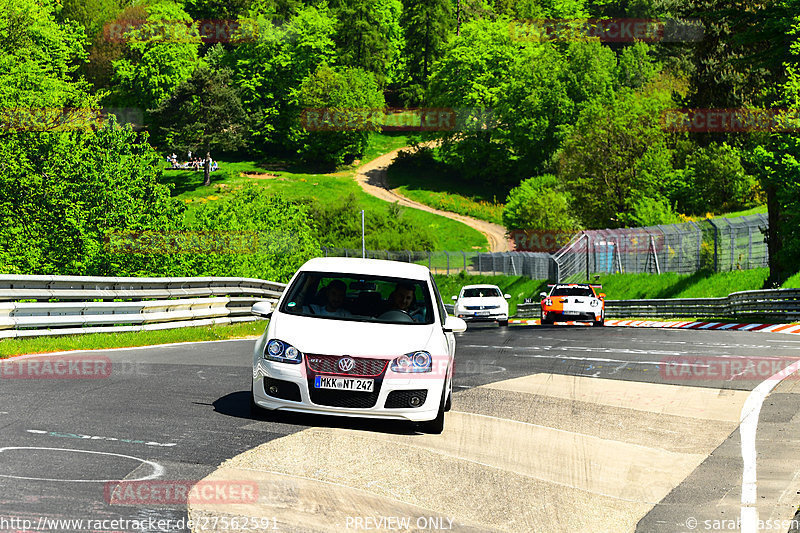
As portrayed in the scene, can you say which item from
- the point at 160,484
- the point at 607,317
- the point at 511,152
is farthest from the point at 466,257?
the point at 160,484

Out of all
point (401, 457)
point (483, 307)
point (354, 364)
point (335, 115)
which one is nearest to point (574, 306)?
point (483, 307)

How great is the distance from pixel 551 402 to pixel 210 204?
175 feet

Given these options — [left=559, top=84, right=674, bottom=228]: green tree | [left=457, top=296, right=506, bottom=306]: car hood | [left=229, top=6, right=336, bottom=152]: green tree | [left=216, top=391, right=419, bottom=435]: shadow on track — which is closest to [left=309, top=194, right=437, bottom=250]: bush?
[left=559, top=84, right=674, bottom=228]: green tree

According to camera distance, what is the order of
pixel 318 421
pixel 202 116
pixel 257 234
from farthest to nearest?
pixel 202 116 → pixel 257 234 → pixel 318 421

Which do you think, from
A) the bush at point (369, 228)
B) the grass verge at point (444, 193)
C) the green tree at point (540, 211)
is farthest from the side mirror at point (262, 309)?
the grass verge at point (444, 193)

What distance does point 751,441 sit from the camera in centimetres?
950

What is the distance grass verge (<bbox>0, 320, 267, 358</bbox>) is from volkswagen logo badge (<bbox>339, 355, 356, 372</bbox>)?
7.42 meters

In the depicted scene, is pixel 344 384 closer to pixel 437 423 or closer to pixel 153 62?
pixel 437 423

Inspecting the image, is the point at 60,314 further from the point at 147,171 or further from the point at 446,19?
the point at 446,19

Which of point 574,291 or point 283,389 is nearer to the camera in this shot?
point 283,389

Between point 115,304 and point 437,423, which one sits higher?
point 437,423

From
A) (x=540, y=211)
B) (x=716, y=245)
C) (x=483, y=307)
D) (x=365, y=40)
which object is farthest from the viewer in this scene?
(x=365, y=40)

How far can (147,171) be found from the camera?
47.3 metres

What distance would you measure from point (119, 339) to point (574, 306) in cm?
1773
